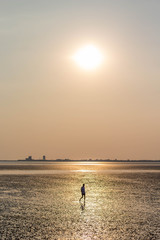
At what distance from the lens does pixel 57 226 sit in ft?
104

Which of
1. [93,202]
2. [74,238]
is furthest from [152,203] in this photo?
[74,238]

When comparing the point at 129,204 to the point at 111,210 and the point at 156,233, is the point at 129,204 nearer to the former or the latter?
the point at 111,210

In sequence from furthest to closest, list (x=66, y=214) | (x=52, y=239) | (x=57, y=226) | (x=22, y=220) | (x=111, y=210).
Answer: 1. (x=111, y=210)
2. (x=66, y=214)
3. (x=22, y=220)
4. (x=57, y=226)
5. (x=52, y=239)

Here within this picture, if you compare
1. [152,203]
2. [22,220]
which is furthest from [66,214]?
[152,203]

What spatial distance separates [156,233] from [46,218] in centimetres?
1166

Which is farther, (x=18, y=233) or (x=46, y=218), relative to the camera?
(x=46, y=218)

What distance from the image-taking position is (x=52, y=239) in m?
26.8

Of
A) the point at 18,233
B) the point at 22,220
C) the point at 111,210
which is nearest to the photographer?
the point at 18,233

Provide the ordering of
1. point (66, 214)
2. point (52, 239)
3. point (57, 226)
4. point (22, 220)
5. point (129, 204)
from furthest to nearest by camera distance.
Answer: point (129, 204)
point (66, 214)
point (22, 220)
point (57, 226)
point (52, 239)

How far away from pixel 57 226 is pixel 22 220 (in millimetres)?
4620

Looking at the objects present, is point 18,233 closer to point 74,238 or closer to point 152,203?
point 74,238

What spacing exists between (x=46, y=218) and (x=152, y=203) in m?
18.0

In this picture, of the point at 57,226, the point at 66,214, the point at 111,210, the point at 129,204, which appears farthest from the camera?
the point at 129,204

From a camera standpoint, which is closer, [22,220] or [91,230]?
[91,230]
